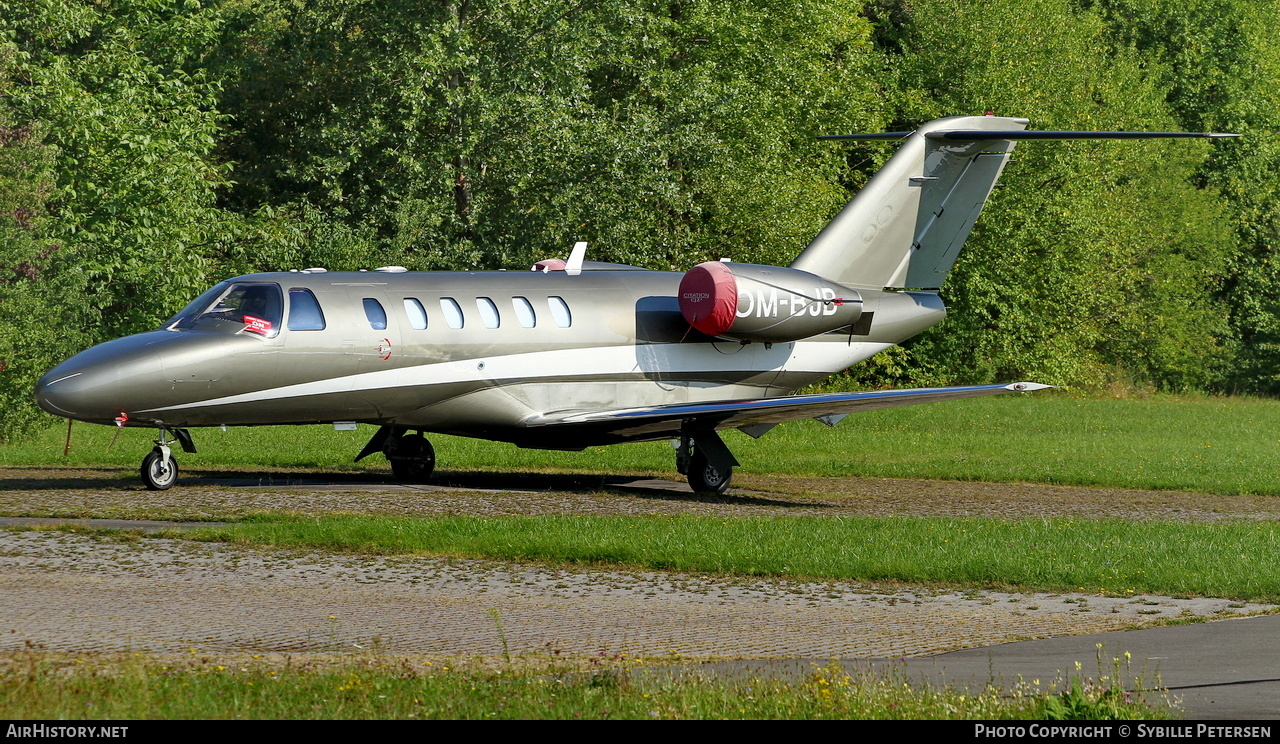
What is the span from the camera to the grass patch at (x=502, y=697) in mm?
6801

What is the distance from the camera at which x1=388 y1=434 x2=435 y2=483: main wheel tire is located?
67.3 feet

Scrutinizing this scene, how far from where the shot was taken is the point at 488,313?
19.3 meters

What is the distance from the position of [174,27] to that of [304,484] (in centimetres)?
2324

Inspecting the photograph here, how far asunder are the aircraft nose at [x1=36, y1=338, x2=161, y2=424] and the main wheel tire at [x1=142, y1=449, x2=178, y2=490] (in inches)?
42.1

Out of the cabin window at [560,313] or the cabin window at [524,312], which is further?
the cabin window at [560,313]

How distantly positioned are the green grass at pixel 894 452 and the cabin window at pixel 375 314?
15.6 ft

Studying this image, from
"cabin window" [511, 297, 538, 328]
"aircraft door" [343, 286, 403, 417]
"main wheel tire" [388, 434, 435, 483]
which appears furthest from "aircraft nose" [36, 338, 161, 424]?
"cabin window" [511, 297, 538, 328]

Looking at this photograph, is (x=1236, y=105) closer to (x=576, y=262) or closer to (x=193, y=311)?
(x=576, y=262)

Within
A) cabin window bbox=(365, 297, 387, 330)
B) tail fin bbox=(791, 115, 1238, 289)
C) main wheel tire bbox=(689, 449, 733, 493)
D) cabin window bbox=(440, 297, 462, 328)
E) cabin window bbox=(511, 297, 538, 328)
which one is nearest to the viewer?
cabin window bbox=(365, 297, 387, 330)

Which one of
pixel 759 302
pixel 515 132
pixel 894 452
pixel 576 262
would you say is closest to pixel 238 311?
pixel 576 262

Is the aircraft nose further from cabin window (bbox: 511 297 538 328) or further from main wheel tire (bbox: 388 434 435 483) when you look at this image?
cabin window (bbox: 511 297 538 328)

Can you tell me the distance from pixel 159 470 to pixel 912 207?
12.0 m

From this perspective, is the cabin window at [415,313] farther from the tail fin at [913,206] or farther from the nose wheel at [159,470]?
the tail fin at [913,206]

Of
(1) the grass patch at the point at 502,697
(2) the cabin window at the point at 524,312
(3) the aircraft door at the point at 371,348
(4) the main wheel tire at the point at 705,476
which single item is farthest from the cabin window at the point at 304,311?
(1) the grass patch at the point at 502,697
